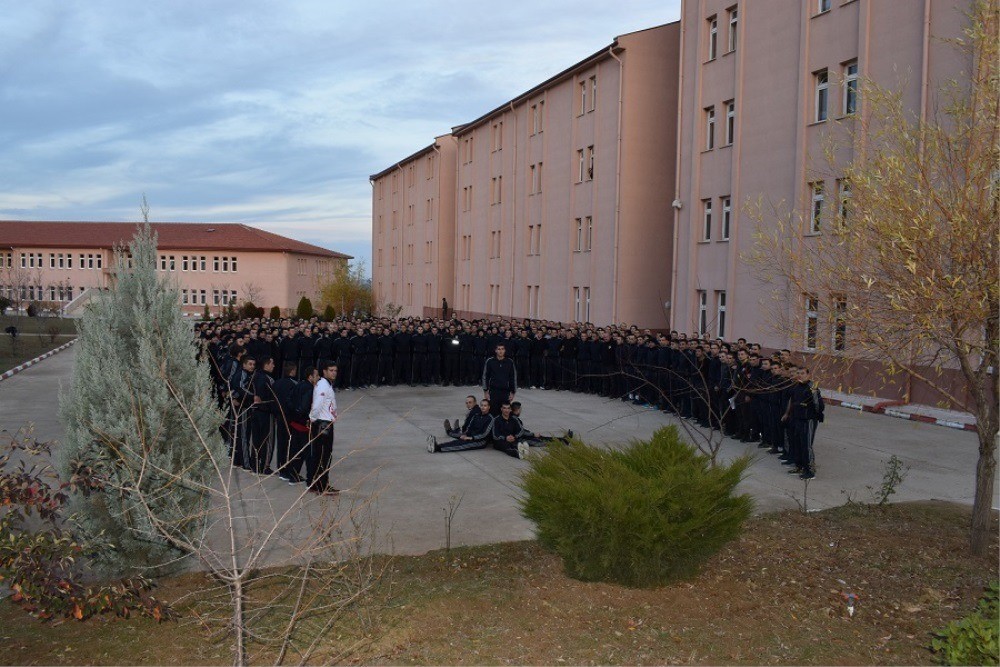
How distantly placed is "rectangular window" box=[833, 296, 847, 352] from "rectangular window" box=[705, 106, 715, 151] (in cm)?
1942

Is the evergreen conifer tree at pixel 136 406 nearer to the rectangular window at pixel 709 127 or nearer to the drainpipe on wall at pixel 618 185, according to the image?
the rectangular window at pixel 709 127

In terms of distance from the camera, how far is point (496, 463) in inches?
509

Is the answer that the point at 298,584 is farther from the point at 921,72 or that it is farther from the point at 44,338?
the point at 44,338

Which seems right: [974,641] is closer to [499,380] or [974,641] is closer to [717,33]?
[499,380]

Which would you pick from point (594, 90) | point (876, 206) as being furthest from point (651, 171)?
point (876, 206)

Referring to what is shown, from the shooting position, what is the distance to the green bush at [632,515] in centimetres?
631

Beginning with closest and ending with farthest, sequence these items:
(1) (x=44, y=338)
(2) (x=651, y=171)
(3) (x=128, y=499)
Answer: (3) (x=128, y=499)
(2) (x=651, y=171)
(1) (x=44, y=338)

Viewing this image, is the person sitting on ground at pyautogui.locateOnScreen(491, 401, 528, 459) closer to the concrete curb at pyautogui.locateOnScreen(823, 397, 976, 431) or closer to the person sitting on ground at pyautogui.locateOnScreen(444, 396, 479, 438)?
the person sitting on ground at pyautogui.locateOnScreen(444, 396, 479, 438)

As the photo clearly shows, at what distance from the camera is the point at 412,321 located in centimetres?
2545

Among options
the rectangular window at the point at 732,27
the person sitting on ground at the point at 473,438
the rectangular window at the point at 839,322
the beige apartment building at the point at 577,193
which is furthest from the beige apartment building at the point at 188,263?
the rectangular window at the point at 839,322

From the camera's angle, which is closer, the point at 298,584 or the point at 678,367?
the point at 298,584

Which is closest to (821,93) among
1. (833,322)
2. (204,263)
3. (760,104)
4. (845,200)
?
(760,104)

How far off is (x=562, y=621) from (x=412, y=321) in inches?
779

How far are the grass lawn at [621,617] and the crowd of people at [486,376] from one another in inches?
58.2
